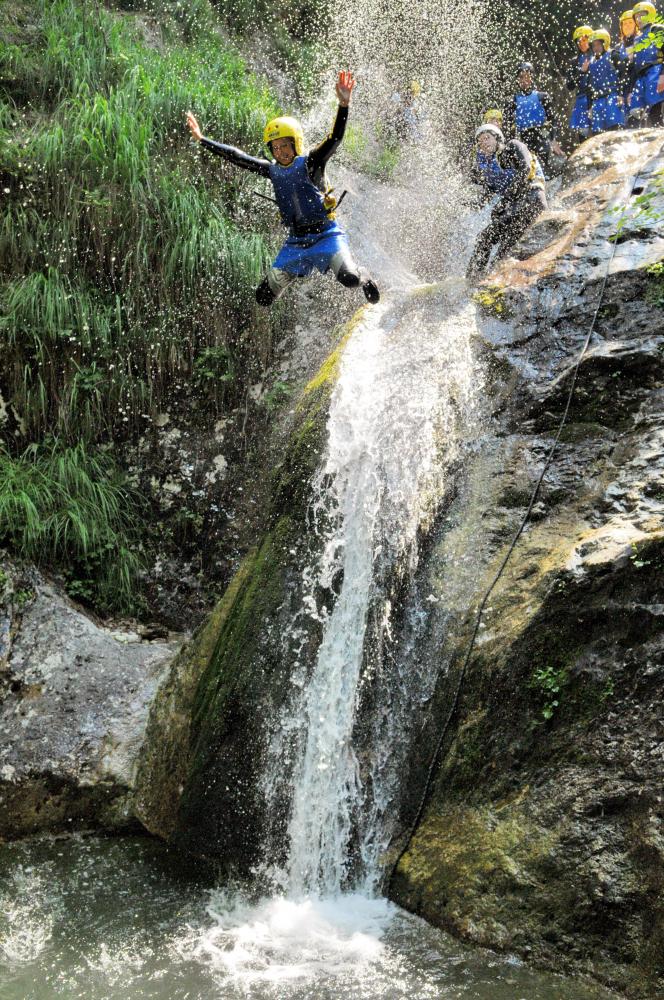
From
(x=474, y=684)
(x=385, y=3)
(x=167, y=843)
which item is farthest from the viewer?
(x=385, y=3)

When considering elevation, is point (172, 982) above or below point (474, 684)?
below

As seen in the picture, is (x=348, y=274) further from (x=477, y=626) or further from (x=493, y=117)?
(x=493, y=117)

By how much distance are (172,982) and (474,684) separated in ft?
7.30

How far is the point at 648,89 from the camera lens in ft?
32.4

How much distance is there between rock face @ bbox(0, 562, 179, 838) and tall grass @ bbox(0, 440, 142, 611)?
12.4 inches

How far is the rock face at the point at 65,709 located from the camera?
Result: 5.53 m

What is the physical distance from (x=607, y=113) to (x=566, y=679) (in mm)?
8903

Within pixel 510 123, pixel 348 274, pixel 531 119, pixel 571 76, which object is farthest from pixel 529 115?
pixel 571 76

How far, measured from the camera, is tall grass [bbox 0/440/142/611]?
254 inches

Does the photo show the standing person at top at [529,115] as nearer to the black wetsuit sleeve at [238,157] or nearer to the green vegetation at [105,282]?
the green vegetation at [105,282]

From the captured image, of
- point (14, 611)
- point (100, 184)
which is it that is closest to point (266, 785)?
point (14, 611)

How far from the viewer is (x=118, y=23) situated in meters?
9.40

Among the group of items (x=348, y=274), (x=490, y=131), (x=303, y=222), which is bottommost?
(x=348, y=274)

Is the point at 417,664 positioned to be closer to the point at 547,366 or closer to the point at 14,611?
the point at 547,366
